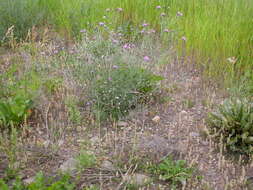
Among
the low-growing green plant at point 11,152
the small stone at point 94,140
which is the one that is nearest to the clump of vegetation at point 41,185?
the low-growing green plant at point 11,152

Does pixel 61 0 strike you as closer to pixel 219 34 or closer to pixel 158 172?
pixel 219 34

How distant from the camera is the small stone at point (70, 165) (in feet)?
8.40

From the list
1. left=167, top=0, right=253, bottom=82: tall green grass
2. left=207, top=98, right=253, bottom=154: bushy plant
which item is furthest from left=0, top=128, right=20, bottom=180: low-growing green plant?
left=167, top=0, right=253, bottom=82: tall green grass

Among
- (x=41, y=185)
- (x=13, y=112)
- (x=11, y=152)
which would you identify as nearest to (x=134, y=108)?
(x=13, y=112)

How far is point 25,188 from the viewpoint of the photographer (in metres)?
2.34

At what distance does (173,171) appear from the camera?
2.52 metres

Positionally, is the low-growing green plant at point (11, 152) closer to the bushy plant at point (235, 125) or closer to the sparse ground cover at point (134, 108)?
the sparse ground cover at point (134, 108)

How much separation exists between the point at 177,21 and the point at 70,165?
2.65 metres

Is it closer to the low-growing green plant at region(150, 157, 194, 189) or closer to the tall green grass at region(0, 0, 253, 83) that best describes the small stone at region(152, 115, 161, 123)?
the low-growing green plant at region(150, 157, 194, 189)

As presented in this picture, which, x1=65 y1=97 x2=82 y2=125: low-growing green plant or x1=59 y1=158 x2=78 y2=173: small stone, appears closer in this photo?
x1=59 y1=158 x2=78 y2=173: small stone

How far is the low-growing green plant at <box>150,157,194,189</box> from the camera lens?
2482 millimetres

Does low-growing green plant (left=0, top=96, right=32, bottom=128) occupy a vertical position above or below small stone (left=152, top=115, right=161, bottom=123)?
above

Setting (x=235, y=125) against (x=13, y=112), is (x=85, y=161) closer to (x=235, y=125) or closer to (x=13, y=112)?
(x=13, y=112)

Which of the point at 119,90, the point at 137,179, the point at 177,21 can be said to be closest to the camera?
the point at 137,179
